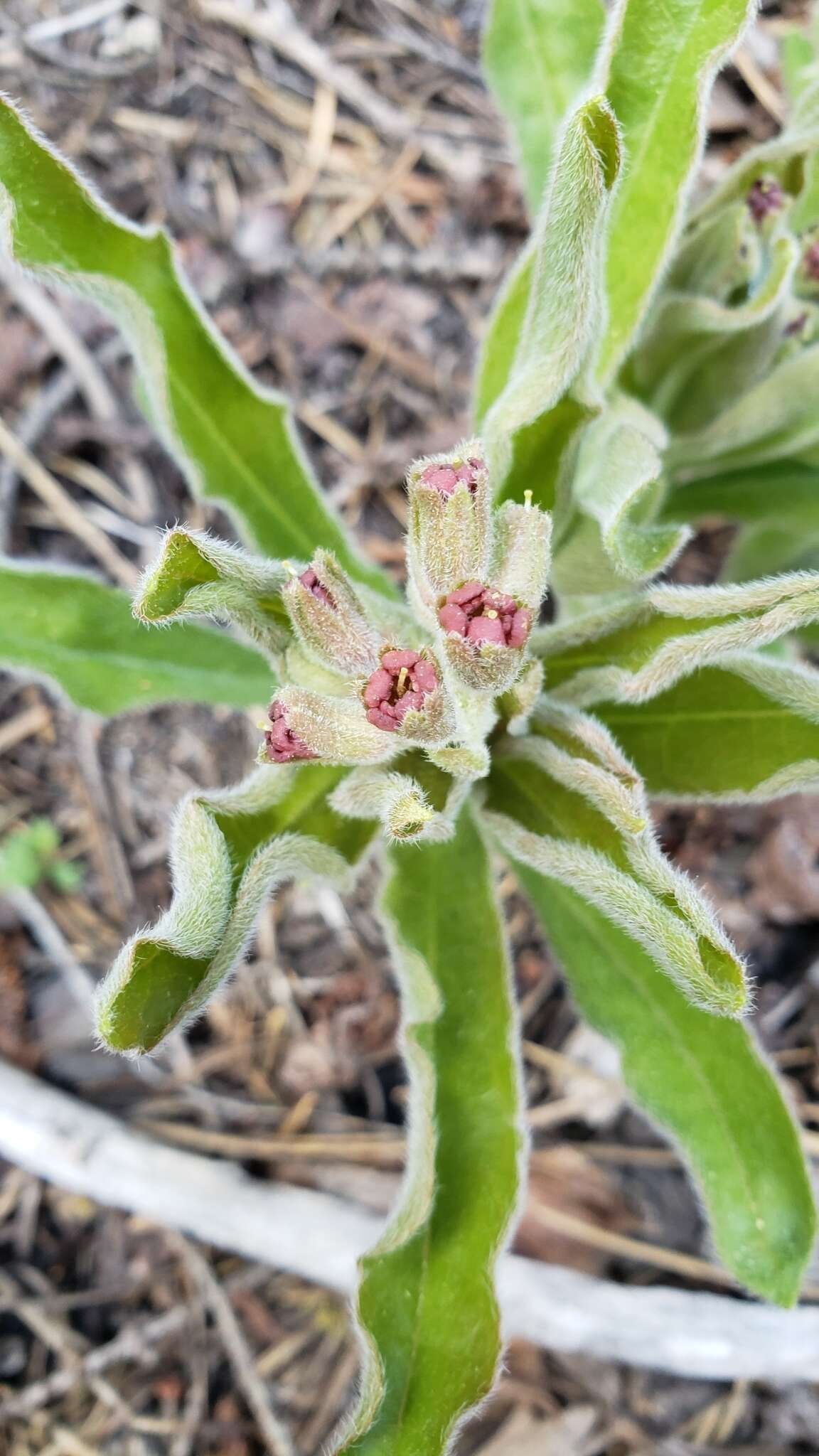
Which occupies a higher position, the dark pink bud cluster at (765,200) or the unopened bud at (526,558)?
the dark pink bud cluster at (765,200)

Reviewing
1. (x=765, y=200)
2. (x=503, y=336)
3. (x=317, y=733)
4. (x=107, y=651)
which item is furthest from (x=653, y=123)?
(x=107, y=651)

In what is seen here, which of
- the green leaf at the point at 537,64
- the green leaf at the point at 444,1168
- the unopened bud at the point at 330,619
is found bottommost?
the green leaf at the point at 444,1168

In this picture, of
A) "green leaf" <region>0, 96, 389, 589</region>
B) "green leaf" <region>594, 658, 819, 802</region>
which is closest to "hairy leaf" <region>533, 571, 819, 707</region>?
"green leaf" <region>594, 658, 819, 802</region>

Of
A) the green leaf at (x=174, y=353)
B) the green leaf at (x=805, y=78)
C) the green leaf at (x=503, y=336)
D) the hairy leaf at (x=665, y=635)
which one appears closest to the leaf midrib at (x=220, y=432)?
the green leaf at (x=174, y=353)

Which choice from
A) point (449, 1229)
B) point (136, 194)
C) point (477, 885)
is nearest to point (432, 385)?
point (136, 194)

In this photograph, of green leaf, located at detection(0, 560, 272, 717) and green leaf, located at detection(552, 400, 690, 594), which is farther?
green leaf, located at detection(0, 560, 272, 717)

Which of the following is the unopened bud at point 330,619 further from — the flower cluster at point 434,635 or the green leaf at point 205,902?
the green leaf at point 205,902

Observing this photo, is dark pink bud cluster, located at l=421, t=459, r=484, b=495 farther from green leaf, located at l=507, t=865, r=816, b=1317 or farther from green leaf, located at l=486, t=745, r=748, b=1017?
green leaf, located at l=507, t=865, r=816, b=1317
